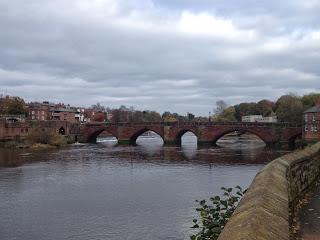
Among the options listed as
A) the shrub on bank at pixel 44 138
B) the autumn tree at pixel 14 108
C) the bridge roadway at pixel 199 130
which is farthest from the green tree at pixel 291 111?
the autumn tree at pixel 14 108

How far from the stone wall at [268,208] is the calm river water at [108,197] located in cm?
786

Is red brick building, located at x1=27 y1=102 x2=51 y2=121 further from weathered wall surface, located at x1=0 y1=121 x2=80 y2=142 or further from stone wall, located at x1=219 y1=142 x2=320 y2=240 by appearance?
stone wall, located at x1=219 y1=142 x2=320 y2=240

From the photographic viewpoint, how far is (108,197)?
27.0m

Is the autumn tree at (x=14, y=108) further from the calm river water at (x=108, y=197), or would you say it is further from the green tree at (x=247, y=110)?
the green tree at (x=247, y=110)

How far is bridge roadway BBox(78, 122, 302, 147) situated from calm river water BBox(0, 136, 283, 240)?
37.3 meters

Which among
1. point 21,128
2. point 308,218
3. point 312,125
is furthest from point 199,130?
point 308,218

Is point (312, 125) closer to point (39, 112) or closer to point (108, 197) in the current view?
point (108, 197)

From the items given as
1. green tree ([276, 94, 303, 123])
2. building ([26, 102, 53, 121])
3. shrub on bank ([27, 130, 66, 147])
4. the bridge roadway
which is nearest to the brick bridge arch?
the bridge roadway

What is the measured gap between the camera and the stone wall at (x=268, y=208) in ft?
16.8

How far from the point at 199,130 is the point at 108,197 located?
63.4m

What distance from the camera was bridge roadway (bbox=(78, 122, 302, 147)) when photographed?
8138 centimetres

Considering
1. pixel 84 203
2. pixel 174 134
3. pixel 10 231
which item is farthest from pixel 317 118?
pixel 10 231

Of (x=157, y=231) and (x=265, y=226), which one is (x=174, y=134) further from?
(x=265, y=226)

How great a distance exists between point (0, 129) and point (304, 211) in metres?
90.0
